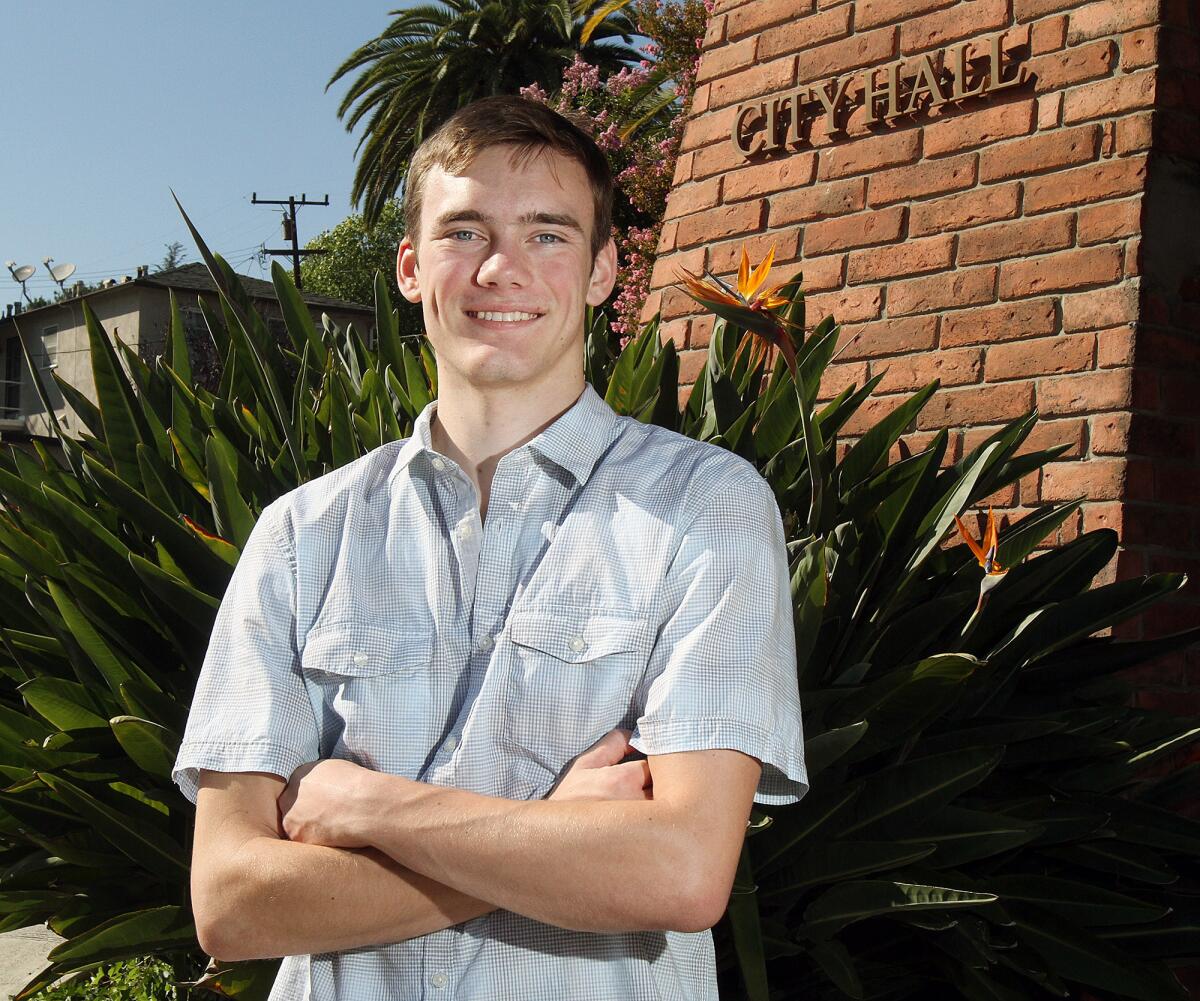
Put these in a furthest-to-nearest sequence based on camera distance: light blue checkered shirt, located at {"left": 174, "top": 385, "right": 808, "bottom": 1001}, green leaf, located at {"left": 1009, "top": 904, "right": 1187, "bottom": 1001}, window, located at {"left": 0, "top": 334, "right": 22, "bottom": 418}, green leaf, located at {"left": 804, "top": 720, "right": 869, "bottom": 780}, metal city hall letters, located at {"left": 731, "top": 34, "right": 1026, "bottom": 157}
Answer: window, located at {"left": 0, "top": 334, "right": 22, "bottom": 418} < metal city hall letters, located at {"left": 731, "top": 34, "right": 1026, "bottom": 157} < green leaf, located at {"left": 1009, "top": 904, "right": 1187, "bottom": 1001} < green leaf, located at {"left": 804, "top": 720, "right": 869, "bottom": 780} < light blue checkered shirt, located at {"left": 174, "top": 385, "right": 808, "bottom": 1001}

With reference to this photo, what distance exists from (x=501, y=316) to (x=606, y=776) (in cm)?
63

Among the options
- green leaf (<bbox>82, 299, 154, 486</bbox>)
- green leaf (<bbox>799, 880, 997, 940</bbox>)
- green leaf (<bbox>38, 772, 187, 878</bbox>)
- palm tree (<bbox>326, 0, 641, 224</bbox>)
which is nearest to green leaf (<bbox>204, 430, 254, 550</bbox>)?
green leaf (<bbox>38, 772, 187, 878</bbox>)

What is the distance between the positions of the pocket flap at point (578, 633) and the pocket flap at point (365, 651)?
0.41 feet

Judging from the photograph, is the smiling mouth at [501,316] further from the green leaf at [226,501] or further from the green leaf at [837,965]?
the green leaf at [837,965]

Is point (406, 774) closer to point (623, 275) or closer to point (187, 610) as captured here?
point (187, 610)

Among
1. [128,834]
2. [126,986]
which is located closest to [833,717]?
[128,834]

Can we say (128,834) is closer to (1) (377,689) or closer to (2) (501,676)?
(1) (377,689)

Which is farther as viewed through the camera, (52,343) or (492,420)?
(52,343)

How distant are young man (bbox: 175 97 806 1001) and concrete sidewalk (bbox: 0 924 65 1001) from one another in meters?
2.30

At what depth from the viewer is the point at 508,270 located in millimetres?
1665

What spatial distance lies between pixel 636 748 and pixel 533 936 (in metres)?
0.25

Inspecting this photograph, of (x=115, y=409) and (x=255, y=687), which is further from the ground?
(x=115, y=409)

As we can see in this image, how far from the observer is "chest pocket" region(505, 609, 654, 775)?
1.49 metres

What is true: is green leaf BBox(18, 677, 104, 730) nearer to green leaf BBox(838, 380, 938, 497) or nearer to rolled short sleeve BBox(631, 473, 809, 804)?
rolled short sleeve BBox(631, 473, 809, 804)
